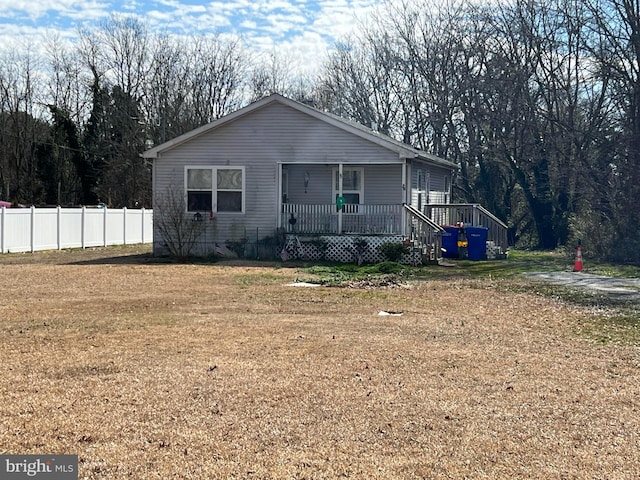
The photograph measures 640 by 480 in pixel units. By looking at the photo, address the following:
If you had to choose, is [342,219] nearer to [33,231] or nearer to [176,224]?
[176,224]

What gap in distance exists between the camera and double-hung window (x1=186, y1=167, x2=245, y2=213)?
74.2ft

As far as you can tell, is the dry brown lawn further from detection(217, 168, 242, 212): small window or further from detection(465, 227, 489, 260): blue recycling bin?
detection(465, 227, 489, 260): blue recycling bin

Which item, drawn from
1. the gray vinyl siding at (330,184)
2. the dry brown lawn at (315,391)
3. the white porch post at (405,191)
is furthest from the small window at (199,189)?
the dry brown lawn at (315,391)

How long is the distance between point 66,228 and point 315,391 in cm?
2254

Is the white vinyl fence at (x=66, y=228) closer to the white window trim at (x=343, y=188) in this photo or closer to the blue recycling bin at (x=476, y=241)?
the white window trim at (x=343, y=188)

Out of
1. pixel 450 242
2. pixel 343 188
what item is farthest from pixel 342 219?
pixel 450 242

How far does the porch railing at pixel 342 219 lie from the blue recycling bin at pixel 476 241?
2942mm

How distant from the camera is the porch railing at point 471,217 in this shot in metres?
25.1

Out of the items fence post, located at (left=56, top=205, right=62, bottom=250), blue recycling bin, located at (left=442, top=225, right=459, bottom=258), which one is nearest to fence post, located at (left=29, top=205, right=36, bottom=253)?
fence post, located at (left=56, top=205, right=62, bottom=250)

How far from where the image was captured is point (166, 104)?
46188mm

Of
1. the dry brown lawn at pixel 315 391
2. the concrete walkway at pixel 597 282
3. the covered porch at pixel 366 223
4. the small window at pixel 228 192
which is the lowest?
the dry brown lawn at pixel 315 391

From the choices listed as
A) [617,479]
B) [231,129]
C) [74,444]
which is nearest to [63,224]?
[231,129]

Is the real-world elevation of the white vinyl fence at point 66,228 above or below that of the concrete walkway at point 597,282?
above

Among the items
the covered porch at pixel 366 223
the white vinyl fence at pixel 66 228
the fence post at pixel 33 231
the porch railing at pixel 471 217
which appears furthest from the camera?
the fence post at pixel 33 231
